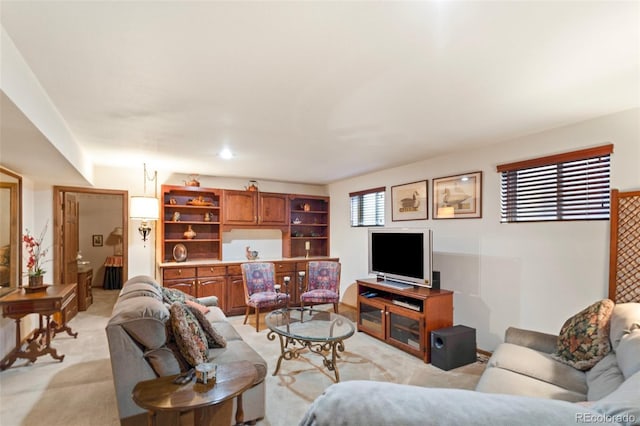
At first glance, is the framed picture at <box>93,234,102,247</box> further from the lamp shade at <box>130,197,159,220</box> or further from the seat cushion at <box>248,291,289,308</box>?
the seat cushion at <box>248,291,289,308</box>

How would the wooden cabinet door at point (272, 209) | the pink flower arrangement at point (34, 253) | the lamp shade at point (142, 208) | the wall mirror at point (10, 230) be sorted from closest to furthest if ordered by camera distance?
1. the wall mirror at point (10, 230)
2. the pink flower arrangement at point (34, 253)
3. the lamp shade at point (142, 208)
4. the wooden cabinet door at point (272, 209)

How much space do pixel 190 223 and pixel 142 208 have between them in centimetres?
83

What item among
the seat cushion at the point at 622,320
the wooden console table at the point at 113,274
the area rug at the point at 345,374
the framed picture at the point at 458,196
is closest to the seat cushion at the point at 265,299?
the area rug at the point at 345,374

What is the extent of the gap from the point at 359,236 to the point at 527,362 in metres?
3.50

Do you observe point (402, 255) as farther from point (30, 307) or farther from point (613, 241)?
point (30, 307)

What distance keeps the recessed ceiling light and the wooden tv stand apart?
2.40 metres

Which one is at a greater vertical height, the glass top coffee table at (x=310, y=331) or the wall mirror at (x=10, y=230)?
the wall mirror at (x=10, y=230)

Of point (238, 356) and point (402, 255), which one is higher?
point (402, 255)

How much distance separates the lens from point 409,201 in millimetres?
4566

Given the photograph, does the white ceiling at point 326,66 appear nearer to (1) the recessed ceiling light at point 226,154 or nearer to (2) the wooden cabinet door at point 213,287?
(1) the recessed ceiling light at point 226,154

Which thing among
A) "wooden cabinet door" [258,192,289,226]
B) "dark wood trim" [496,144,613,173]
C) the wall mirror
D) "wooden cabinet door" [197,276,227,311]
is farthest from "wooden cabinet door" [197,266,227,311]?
"dark wood trim" [496,144,613,173]

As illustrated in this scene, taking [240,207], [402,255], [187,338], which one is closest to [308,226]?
[240,207]

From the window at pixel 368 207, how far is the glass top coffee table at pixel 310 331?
2135 mm

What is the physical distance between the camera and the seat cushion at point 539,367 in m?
2.01
